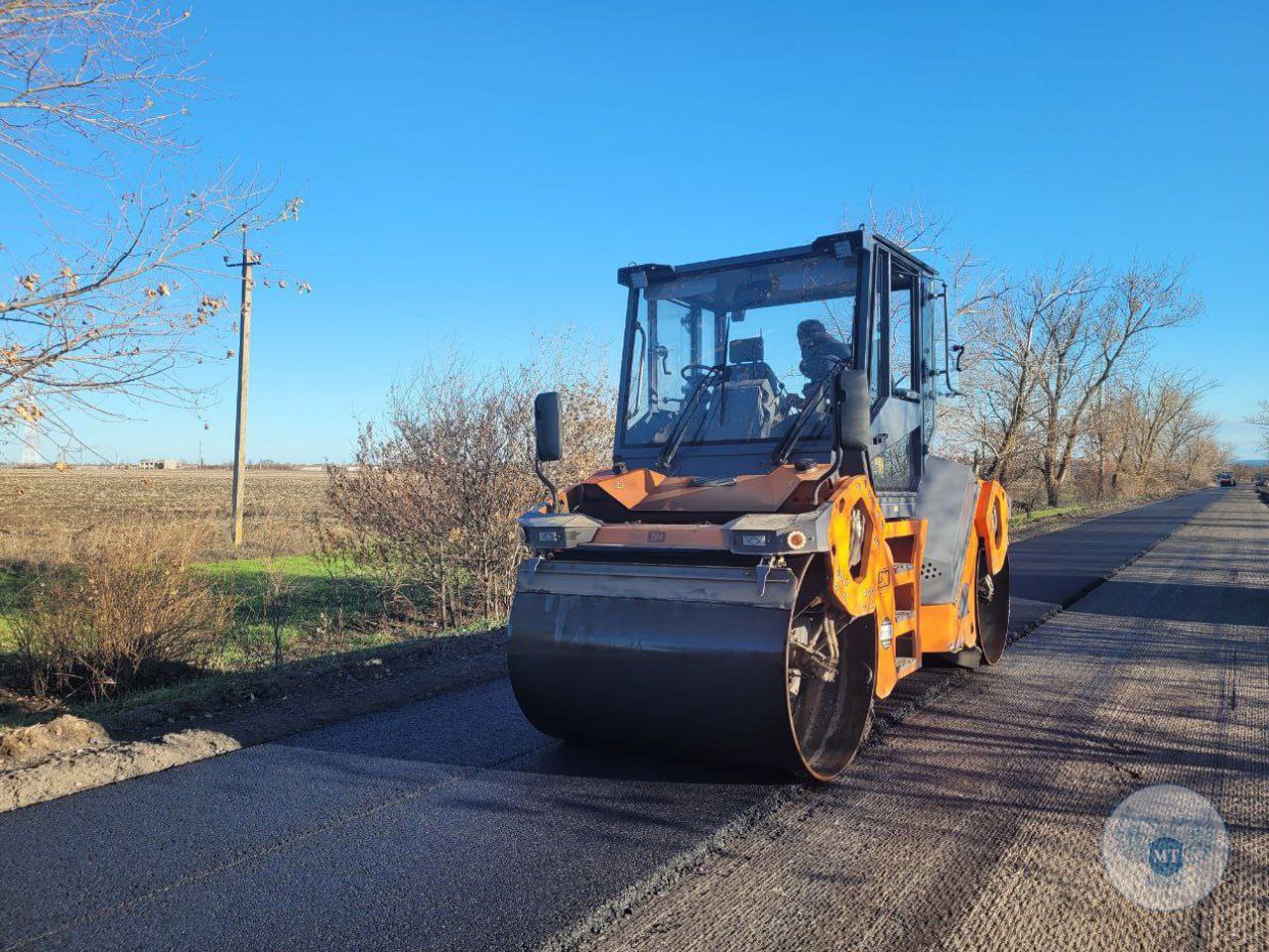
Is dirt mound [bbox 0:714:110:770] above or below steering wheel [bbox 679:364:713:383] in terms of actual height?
below

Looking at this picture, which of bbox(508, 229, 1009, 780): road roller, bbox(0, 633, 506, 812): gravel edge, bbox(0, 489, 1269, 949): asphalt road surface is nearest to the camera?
Result: bbox(0, 489, 1269, 949): asphalt road surface

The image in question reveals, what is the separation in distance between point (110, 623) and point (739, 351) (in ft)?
17.5

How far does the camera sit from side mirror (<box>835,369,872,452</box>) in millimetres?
4496

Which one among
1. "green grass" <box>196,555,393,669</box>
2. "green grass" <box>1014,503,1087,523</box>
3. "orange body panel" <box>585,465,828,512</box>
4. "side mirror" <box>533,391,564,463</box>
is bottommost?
"green grass" <box>196,555,393,669</box>

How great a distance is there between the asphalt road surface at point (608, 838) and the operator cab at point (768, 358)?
5.68 feet

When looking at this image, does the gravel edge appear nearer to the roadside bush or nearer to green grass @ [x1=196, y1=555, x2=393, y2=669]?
the roadside bush

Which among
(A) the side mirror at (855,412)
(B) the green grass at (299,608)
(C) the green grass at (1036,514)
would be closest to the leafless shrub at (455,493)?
(B) the green grass at (299,608)

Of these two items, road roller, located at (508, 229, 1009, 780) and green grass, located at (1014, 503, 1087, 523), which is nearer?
road roller, located at (508, 229, 1009, 780)

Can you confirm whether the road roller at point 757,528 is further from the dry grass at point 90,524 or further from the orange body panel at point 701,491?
the dry grass at point 90,524

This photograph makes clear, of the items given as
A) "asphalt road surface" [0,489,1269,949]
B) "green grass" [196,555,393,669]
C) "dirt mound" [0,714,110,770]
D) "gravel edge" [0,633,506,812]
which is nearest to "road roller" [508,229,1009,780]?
"asphalt road surface" [0,489,1269,949]

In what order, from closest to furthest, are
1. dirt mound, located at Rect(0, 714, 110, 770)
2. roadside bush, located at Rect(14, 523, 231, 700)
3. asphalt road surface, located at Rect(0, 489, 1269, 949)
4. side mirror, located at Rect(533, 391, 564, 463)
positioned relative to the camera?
1. asphalt road surface, located at Rect(0, 489, 1269, 949)
2. dirt mound, located at Rect(0, 714, 110, 770)
3. side mirror, located at Rect(533, 391, 564, 463)
4. roadside bush, located at Rect(14, 523, 231, 700)

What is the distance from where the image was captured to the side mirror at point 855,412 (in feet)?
14.8

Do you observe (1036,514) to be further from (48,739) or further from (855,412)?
(48,739)

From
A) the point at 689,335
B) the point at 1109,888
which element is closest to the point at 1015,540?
the point at 689,335
